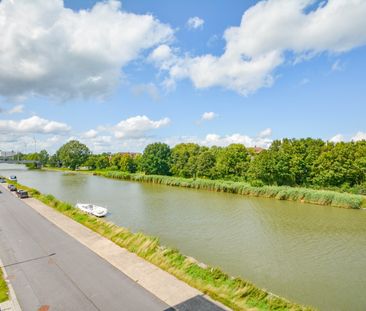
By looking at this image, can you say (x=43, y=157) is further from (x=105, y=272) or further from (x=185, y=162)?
(x=105, y=272)

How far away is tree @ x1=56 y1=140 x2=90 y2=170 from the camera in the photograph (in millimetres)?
94188

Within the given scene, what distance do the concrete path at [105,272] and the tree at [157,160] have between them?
43.4 m

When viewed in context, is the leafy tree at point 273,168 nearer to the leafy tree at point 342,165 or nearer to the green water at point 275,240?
the leafy tree at point 342,165

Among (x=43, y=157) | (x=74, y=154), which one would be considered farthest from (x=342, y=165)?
(x=43, y=157)

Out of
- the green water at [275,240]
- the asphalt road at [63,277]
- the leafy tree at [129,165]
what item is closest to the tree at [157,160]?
the leafy tree at [129,165]

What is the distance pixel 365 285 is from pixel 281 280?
368 cm

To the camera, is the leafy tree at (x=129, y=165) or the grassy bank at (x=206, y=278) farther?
the leafy tree at (x=129, y=165)

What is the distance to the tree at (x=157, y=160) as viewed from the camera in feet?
198

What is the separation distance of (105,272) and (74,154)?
304 ft

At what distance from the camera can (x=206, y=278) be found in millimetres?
10047

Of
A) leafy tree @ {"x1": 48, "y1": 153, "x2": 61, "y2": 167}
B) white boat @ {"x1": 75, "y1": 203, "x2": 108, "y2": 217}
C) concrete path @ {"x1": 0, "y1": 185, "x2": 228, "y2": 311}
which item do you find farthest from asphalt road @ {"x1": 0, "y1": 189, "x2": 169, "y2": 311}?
leafy tree @ {"x1": 48, "y1": 153, "x2": 61, "y2": 167}

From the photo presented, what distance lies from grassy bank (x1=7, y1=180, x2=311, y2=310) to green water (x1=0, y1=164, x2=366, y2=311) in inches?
80.6

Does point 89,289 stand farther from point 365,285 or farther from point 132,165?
point 132,165

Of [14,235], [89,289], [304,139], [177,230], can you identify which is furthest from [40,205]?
[304,139]
